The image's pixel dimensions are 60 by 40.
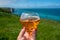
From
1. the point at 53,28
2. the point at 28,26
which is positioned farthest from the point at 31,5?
the point at 28,26

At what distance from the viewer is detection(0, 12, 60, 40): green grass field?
8.50 ft

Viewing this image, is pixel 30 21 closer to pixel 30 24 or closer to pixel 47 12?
pixel 30 24

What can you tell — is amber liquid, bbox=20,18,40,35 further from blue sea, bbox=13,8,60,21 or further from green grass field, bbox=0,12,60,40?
green grass field, bbox=0,12,60,40

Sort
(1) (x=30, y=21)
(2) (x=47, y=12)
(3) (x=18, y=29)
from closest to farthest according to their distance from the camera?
1. (1) (x=30, y=21)
2. (2) (x=47, y=12)
3. (3) (x=18, y=29)

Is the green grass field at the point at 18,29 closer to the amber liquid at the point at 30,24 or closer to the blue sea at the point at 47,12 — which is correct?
the blue sea at the point at 47,12

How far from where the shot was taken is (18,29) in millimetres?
2688

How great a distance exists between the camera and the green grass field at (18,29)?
2.59 m

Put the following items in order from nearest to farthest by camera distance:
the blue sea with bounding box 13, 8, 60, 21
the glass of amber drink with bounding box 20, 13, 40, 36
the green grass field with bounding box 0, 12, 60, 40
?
the glass of amber drink with bounding box 20, 13, 40, 36
the blue sea with bounding box 13, 8, 60, 21
the green grass field with bounding box 0, 12, 60, 40

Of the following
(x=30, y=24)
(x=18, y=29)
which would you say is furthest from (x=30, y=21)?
(x=18, y=29)

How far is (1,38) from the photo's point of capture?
262 centimetres

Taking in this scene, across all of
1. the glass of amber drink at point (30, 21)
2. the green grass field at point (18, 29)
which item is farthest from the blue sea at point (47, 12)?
the glass of amber drink at point (30, 21)

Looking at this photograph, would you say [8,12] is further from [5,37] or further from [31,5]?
[31,5]

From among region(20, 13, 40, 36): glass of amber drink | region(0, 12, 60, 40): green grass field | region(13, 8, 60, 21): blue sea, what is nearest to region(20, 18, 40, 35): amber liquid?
region(20, 13, 40, 36): glass of amber drink

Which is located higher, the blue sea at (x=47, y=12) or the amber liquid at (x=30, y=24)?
the amber liquid at (x=30, y=24)
